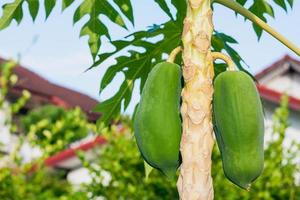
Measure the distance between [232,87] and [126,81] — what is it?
1.16 meters

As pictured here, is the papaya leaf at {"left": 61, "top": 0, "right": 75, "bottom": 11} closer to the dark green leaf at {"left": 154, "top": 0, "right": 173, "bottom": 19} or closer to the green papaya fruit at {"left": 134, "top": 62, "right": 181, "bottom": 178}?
the dark green leaf at {"left": 154, "top": 0, "right": 173, "bottom": 19}

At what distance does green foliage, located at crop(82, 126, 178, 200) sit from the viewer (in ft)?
30.8

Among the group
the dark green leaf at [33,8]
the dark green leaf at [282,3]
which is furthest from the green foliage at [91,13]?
the dark green leaf at [282,3]

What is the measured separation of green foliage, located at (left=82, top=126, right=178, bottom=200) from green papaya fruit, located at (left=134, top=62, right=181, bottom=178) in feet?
21.0

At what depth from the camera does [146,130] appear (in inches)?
106

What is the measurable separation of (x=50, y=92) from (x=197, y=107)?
39.2 metres

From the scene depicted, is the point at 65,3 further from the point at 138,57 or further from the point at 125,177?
the point at 125,177

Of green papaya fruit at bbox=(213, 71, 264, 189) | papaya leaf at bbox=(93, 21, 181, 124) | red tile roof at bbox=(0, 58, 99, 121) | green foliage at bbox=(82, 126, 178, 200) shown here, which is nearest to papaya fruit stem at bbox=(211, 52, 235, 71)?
green papaya fruit at bbox=(213, 71, 264, 189)

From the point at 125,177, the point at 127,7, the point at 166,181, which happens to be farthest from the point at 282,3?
the point at 125,177

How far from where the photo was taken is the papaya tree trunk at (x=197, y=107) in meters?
2.49

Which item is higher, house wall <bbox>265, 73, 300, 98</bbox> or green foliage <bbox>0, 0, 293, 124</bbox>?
green foliage <bbox>0, 0, 293, 124</bbox>

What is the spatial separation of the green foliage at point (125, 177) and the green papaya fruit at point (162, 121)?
6402mm

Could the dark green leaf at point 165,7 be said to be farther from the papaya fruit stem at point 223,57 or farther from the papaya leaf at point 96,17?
the papaya fruit stem at point 223,57

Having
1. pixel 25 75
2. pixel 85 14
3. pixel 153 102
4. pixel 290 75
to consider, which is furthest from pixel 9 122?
pixel 25 75
